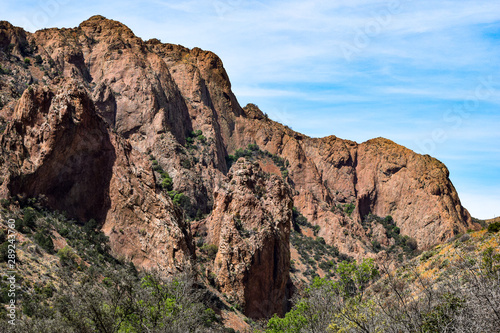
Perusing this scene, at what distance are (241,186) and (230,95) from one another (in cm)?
6204

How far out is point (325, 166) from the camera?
13200 centimetres

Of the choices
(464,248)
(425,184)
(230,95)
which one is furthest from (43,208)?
(425,184)

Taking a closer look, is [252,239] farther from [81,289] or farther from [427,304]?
[427,304]

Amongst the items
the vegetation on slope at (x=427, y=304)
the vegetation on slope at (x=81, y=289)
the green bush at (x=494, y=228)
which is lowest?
the vegetation on slope at (x=81, y=289)

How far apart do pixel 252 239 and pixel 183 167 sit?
90.5 feet

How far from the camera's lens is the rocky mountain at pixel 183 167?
160 ft

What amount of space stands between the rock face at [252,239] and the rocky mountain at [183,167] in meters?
0.16

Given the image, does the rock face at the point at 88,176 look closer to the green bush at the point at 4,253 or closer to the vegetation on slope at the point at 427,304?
the green bush at the point at 4,253

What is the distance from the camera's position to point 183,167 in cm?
7831

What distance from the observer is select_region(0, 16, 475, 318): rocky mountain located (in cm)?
4878

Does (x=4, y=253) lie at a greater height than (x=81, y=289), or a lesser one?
lesser

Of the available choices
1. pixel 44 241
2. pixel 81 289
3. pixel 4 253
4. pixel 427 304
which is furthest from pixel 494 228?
pixel 44 241

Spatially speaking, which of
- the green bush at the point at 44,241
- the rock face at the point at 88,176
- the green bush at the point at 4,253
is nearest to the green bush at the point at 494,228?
the rock face at the point at 88,176

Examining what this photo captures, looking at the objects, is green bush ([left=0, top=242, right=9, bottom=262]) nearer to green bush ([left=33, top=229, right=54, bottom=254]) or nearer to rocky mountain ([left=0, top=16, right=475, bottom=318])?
green bush ([left=33, top=229, right=54, bottom=254])
